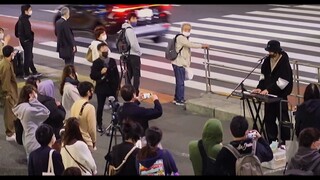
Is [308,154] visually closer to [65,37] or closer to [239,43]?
[65,37]

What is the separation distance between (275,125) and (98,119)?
10.9ft

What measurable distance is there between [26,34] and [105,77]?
4778 mm

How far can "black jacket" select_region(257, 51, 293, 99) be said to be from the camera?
36.7 ft

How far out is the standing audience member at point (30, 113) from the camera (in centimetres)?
1040

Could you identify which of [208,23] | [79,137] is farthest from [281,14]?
[79,137]

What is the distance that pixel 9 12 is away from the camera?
93.6 ft

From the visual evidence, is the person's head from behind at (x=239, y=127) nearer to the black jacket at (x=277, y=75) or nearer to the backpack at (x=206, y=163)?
the backpack at (x=206, y=163)

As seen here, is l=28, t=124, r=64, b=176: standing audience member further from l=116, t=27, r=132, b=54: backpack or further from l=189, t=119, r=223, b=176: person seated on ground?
l=116, t=27, r=132, b=54: backpack

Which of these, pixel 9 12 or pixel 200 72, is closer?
pixel 200 72

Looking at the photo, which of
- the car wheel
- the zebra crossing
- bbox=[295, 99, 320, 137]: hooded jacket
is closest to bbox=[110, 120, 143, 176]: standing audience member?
bbox=[295, 99, 320, 137]: hooded jacket

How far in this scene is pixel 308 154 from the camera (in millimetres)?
8016

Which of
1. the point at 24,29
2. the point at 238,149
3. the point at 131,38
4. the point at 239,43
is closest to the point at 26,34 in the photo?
the point at 24,29

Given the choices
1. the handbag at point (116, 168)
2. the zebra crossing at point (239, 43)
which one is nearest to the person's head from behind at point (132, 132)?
the handbag at point (116, 168)
